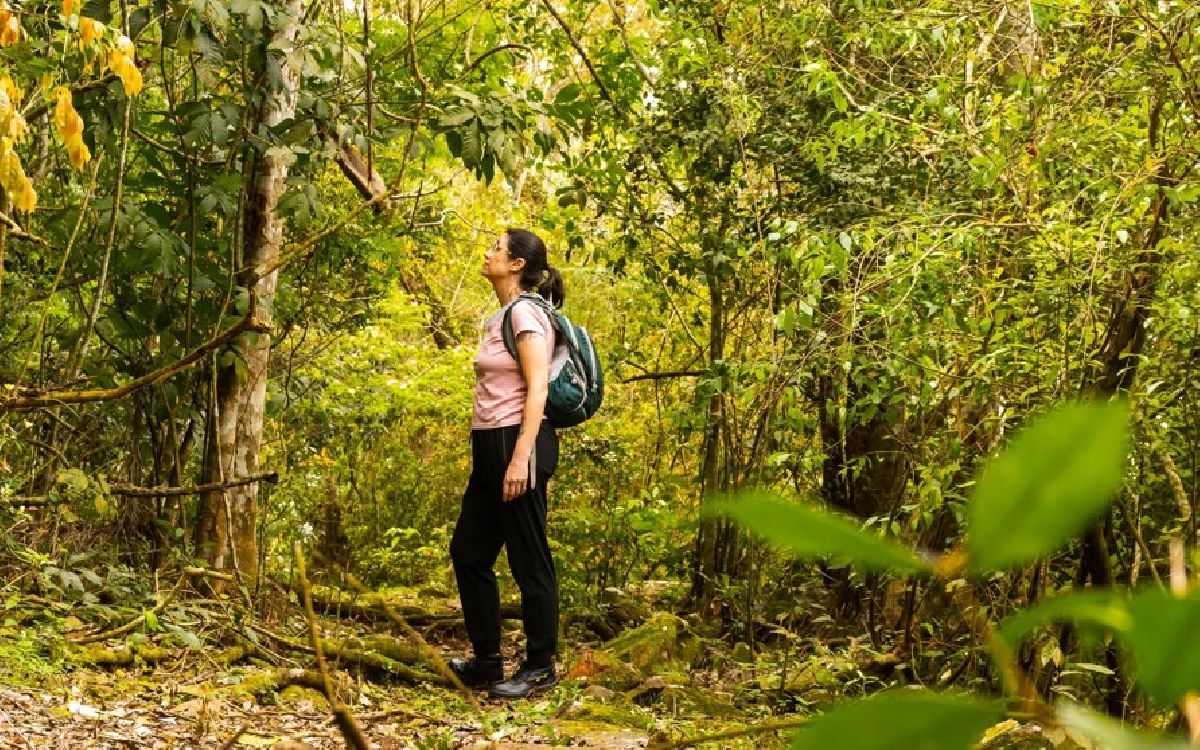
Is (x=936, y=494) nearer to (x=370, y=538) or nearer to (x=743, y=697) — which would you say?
(x=743, y=697)

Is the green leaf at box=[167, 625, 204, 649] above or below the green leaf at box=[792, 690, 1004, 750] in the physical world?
below

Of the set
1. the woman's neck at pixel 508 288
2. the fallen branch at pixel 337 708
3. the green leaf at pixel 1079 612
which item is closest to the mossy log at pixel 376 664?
the woman's neck at pixel 508 288

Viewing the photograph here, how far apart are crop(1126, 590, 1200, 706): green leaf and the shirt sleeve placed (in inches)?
176

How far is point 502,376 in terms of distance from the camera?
15.8ft

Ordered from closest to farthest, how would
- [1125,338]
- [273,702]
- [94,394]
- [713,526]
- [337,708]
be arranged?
[337,708] → [94,394] → [1125,338] → [273,702] → [713,526]

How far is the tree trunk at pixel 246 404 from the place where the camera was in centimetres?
553

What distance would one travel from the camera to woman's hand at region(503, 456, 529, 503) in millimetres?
4707

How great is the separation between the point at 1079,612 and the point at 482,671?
16.2ft

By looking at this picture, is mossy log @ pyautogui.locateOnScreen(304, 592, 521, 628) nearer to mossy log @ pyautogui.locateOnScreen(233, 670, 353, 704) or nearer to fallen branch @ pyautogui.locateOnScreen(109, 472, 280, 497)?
mossy log @ pyautogui.locateOnScreen(233, 670, 353, 704)

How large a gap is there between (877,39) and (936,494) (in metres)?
2.08

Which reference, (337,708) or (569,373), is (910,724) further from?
(569,373)

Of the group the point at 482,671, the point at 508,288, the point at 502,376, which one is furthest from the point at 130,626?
→ the point at 508,288

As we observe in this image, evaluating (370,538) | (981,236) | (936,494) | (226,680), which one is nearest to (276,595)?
(226,680)

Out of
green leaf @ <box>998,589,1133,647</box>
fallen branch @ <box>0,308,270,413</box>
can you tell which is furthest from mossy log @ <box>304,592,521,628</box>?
green leaf @ <box>998,589,1133,647</box>
